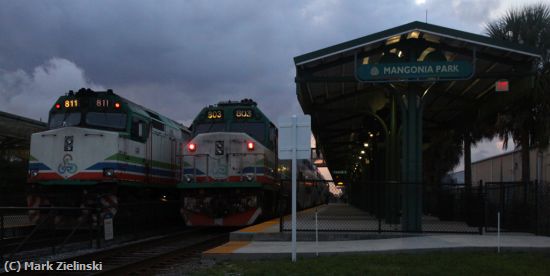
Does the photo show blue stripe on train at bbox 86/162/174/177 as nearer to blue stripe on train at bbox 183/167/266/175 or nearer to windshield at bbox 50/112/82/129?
blue stripe on train at bbox 183/167/266/175

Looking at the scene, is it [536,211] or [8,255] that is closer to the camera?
[8,255]

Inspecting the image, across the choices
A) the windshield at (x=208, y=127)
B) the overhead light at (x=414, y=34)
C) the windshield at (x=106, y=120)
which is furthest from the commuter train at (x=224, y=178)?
the overhead light at (x=414, y=34)

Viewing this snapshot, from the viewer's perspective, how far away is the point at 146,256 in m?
13.3

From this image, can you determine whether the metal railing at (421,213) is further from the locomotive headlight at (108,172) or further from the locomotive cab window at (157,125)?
the locomotive cab window at (157,125)

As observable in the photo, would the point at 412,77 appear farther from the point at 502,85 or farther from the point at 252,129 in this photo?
the point at 252,129

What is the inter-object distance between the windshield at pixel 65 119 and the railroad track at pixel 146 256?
4.76 m

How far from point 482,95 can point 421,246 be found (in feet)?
28.6

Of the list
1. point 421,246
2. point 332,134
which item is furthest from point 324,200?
point 421,246

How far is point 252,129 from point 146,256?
7.47 m

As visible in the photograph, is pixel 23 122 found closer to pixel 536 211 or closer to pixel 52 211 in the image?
pixel 52 211

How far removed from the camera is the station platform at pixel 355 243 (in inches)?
447

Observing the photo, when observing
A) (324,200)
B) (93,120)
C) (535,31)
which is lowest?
(324,200)

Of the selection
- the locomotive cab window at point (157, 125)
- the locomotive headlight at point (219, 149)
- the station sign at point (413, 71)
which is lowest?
the locomotive headlight at point (219, 149)

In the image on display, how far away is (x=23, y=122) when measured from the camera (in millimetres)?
29938
